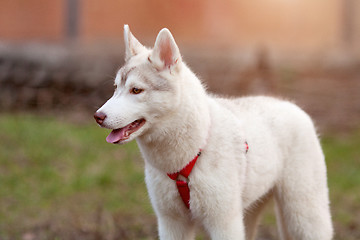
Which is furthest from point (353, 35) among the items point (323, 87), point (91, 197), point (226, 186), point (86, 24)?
point (226, 186)

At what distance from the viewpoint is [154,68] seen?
132 inches

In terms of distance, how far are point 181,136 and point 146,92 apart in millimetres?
359

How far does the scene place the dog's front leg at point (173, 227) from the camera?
12.0 feet

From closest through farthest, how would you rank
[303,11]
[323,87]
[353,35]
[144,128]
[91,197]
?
1. [144,128]
2. [91,197]
3. [323,87]
4. [303,11]
5. [353,35]

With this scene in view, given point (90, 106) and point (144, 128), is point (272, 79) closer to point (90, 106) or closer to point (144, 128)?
point (90, 106)

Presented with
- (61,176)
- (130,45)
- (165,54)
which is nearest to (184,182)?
(165,54)

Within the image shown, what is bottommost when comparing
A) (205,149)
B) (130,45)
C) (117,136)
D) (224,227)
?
(224,227)

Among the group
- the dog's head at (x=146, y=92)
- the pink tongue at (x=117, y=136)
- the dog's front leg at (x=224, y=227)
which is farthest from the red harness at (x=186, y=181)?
the pink tongue at (x=117, y=136)

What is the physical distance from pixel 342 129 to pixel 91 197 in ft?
16.4

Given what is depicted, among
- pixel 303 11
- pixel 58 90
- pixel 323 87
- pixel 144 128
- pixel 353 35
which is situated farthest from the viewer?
pixel 353 35

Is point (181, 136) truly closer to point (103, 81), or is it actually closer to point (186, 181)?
point (186, 181)

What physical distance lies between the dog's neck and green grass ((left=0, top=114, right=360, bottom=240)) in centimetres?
166

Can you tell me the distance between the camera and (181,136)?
343cm

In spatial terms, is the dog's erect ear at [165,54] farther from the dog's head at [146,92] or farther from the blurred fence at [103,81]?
the blurred fence at [103,81]
